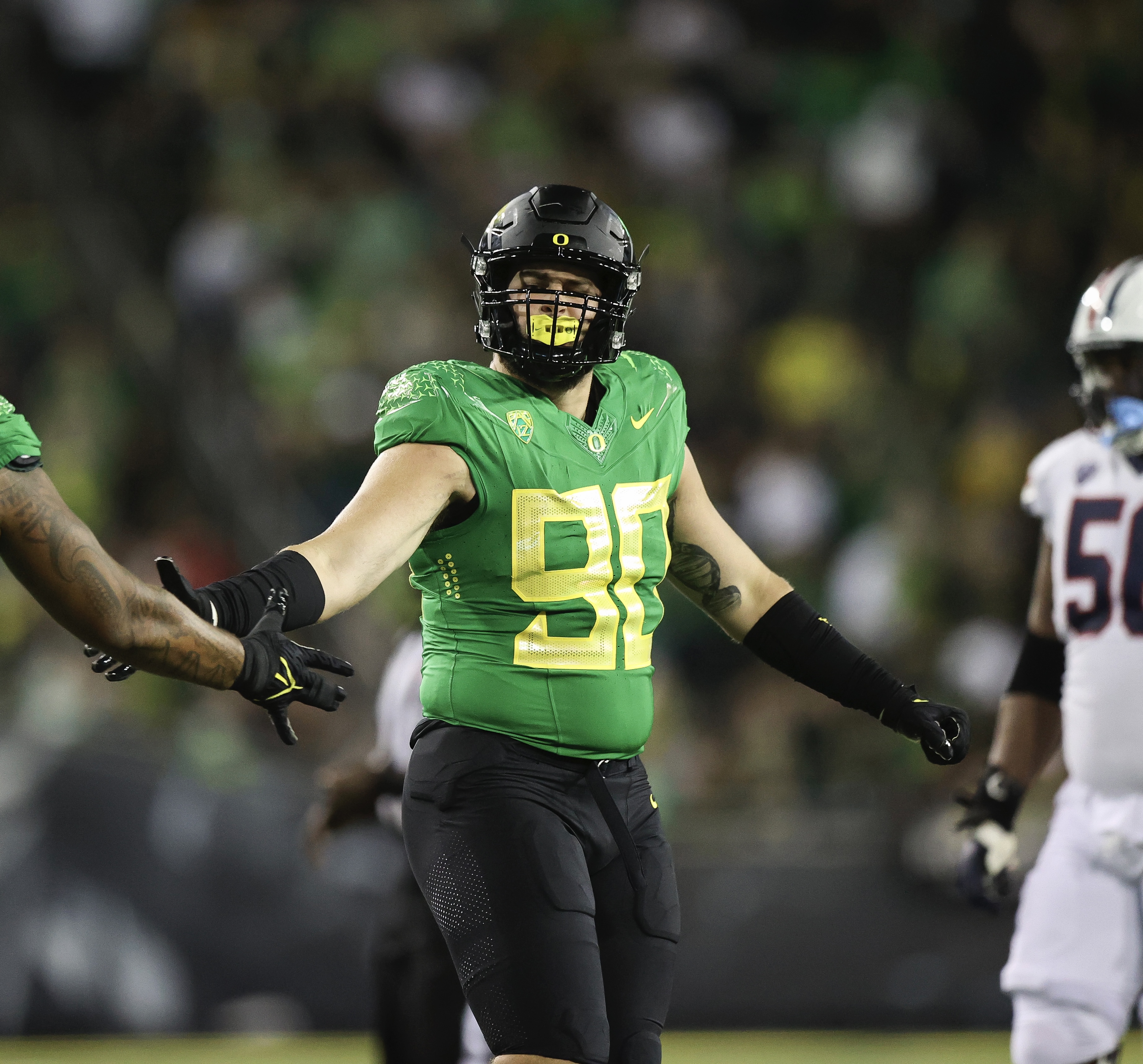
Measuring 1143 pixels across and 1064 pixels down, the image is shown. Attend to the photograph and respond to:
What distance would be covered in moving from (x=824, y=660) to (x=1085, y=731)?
2.83 feet

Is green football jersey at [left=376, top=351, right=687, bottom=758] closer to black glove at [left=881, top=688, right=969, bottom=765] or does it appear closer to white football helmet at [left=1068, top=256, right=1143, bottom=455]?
black glove at [left=881, top=688, right=969, bottom=765]

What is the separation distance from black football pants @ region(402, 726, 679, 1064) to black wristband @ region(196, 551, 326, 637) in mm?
447

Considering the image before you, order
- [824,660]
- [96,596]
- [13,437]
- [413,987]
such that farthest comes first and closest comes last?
[413,987]
[824,660]
[96,596]
[13,437]

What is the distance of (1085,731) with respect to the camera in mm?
4055

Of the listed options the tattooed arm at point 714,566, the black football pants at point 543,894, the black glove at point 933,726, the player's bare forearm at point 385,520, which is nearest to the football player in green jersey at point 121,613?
the player's bare forearm at point 385,520

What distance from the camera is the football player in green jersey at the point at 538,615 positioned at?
2.98m

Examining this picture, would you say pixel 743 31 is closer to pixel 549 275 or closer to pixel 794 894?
pixel 794 894

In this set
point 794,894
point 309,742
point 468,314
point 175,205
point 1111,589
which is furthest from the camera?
point 175,205

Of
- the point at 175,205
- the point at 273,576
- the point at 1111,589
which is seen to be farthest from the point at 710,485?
the point at 273,576

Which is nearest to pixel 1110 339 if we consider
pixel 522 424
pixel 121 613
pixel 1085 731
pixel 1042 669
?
pixel 1042 669

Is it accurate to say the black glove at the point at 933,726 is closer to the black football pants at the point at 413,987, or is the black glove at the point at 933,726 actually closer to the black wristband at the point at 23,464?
the black football pants at the point at 413,987

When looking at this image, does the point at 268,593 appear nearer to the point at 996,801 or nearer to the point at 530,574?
the point at 530,574

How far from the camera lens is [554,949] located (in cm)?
296

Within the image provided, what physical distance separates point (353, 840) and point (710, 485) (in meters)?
2.73
